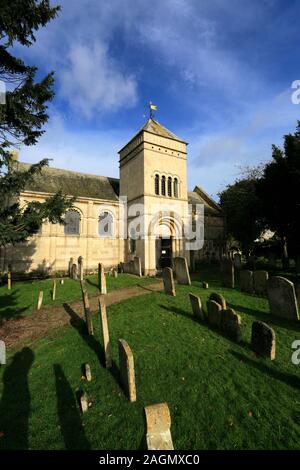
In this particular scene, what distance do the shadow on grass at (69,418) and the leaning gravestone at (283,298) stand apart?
7.36m

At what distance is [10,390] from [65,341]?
2333 mm

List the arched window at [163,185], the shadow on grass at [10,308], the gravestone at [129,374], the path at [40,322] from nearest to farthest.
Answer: the gravestone at [129,374]
the path at [40,322]
the shadow on grass at [10,308]
the arched window at [163,185]

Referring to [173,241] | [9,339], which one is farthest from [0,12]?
[173,241]

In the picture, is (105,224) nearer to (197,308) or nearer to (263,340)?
(197,308)

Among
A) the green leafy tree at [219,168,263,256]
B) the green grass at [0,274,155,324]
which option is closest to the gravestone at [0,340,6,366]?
the green grass at [0,274,155,324]

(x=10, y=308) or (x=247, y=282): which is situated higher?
A: (x=247, y=282)

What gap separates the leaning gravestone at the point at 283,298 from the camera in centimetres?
836

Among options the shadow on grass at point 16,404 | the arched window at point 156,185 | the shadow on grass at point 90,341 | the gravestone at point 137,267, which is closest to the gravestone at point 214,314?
the shadow on grass at point 90,341

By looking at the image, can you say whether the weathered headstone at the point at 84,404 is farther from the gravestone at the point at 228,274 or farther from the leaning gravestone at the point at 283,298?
the gravestone at the point at 228,274

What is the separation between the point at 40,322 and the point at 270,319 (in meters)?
8.91

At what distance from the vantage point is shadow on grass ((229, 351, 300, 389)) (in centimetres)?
503

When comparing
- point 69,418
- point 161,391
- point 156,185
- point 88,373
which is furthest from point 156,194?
point 69,418

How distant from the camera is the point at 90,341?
771 cm
